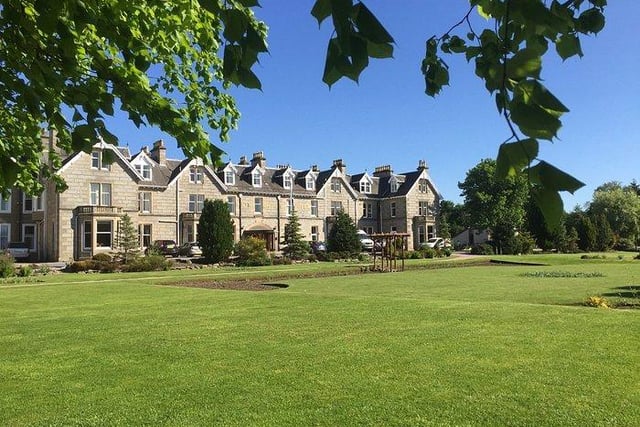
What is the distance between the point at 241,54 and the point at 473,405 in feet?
13.9

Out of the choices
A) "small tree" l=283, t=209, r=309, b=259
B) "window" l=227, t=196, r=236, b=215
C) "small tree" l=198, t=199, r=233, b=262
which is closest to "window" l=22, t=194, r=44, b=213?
"small tree" l=198, t=199, r=233, b=262

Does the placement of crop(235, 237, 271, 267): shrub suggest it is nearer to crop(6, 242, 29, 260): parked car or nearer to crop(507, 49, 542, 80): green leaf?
crop(6, 242, 29, 260): parked car

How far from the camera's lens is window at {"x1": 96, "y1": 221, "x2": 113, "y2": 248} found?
147 feet

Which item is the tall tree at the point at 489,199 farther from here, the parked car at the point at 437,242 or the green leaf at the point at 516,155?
the green leaf at the point at 516,155

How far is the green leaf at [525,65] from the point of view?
1.99m

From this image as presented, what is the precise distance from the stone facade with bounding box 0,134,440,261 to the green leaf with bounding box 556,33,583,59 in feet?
95.2

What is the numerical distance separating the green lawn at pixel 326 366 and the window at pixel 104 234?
34.2 metres

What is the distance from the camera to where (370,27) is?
83.9 inches

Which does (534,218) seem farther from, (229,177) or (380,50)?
(380,50)

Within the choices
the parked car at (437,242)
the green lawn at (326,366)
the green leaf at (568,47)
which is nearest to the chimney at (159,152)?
the parked car at (437,242)

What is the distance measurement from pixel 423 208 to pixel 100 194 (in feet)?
134

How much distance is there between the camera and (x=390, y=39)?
2.11 metres

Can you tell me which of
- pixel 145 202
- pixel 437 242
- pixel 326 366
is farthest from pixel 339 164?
pixel 326 366

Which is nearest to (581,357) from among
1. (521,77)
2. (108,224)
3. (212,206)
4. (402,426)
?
(402,426)
